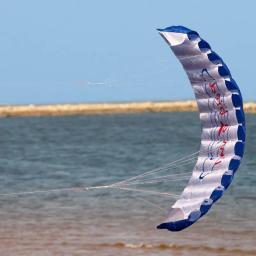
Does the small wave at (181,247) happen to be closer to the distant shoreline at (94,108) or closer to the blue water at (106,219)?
the blue water at (106,219)

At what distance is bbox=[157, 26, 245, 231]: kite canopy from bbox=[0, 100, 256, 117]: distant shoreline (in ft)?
490

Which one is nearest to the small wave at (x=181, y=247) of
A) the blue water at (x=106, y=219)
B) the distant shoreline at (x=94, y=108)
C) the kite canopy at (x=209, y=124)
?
the blue water at (x=106, y=219)

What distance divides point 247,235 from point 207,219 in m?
2.29

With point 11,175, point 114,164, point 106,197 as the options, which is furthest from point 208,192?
point 114,164

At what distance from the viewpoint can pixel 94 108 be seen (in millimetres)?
181625

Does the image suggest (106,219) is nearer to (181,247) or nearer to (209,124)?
(181,247)

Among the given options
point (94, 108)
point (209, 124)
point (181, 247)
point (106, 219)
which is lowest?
point (94, 108)

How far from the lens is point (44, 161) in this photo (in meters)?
47.2

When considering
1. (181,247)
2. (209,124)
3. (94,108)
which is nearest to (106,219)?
(181,247)

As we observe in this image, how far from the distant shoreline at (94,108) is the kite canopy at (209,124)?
14927cm

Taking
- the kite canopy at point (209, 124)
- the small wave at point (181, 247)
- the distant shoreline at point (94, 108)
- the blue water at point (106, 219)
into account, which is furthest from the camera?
the distant shoreline at point (94, 108)

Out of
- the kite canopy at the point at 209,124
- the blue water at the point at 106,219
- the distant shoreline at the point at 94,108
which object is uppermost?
the kite canopy at the point at 209,124

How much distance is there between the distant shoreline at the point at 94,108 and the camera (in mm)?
170375

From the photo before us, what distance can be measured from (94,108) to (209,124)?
16395 centimetres
